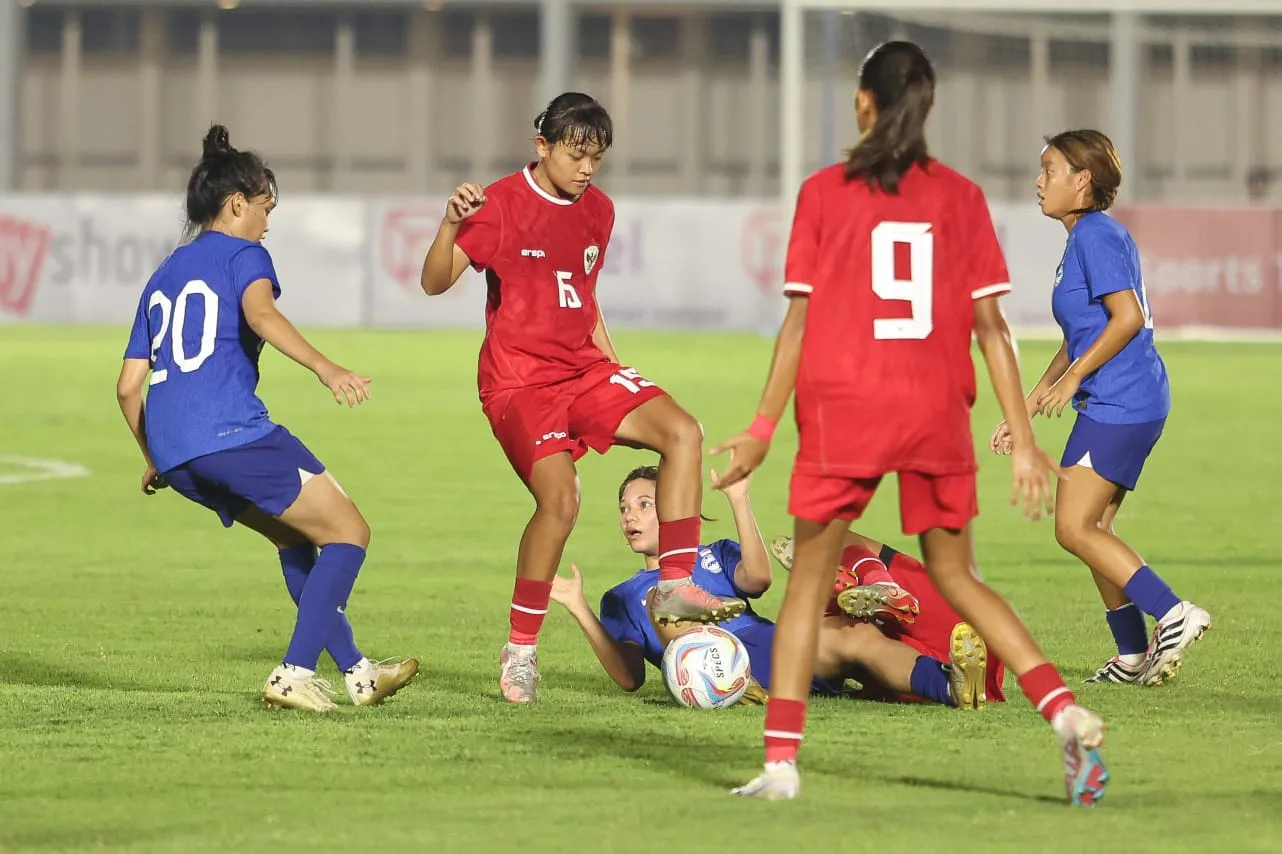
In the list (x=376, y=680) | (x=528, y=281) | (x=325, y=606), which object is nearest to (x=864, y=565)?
(x=528, y=281)

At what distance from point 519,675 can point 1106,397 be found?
218 centimetres

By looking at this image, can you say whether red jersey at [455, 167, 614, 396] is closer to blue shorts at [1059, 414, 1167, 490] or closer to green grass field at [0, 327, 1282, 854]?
green grass field at [0, 327, 1282, 854]

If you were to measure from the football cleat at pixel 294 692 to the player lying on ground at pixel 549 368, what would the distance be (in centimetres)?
64

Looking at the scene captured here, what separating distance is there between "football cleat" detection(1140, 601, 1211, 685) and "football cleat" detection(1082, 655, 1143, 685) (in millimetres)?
44

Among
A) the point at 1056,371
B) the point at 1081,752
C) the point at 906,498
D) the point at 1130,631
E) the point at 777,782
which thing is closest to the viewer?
the point at 1081,752

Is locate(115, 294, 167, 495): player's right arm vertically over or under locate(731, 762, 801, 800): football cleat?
over

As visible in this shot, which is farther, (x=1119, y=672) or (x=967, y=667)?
(x=1119, y=672)

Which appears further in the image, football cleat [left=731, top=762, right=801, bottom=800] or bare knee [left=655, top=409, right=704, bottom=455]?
bare knee [left=655, top=409, right=704, bottom=455]

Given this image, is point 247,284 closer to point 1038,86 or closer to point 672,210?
point 672,210

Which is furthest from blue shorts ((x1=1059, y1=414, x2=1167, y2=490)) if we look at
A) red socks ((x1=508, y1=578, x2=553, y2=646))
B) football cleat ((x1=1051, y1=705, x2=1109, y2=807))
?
football cleat ((x1=1051, y1=705, x2=1109, y2=807))

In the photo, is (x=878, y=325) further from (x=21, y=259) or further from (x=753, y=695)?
(x=21, y=259)

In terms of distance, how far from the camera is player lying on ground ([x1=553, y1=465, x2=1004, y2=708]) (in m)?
6.96

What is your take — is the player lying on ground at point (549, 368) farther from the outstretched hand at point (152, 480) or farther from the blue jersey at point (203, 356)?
the outstretched hand at point (152, 480)

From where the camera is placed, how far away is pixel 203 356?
6.95 m
